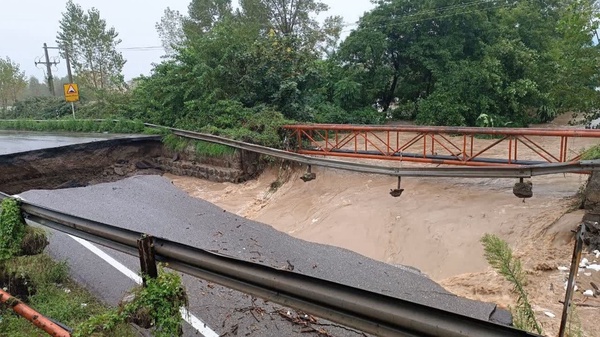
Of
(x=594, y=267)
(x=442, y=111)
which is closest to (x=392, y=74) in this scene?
(x=442, y=111)

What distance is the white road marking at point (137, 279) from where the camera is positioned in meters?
4.27

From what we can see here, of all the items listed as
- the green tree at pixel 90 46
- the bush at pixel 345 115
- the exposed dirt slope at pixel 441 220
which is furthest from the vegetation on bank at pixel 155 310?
the green tree at pixel 90 46

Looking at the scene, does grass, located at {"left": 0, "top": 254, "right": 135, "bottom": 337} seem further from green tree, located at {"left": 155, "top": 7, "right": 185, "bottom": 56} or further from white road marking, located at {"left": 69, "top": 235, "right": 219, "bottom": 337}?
green tree, located at {"left": 155, "top": 7, "right": 185, "bottom": 56}

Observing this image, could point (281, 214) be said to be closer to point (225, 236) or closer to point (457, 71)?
point (225, 236)

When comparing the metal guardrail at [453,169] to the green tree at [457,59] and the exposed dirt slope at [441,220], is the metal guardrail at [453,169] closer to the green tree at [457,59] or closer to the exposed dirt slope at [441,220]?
the exposed dirt slope at [441,220]

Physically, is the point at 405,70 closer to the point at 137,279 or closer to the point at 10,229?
the point at 137,279

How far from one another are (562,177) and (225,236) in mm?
9492

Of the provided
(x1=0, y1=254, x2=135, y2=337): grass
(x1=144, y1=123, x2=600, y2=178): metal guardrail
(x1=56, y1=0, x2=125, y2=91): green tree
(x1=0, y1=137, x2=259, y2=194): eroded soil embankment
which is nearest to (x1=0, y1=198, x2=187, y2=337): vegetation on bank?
(x1=0, y1=254, x2=135, y2=337): grass

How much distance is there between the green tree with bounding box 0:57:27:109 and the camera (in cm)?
4250

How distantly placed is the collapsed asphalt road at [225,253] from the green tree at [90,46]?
27880 millimetres

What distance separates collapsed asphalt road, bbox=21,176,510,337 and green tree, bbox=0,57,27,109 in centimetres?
4028

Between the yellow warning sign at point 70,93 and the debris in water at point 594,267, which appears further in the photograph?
the yellow warning sign at point 70,93

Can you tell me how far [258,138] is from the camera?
52.3 feet

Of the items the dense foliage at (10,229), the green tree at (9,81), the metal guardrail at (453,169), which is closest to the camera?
the dense foliage at (10,229)
